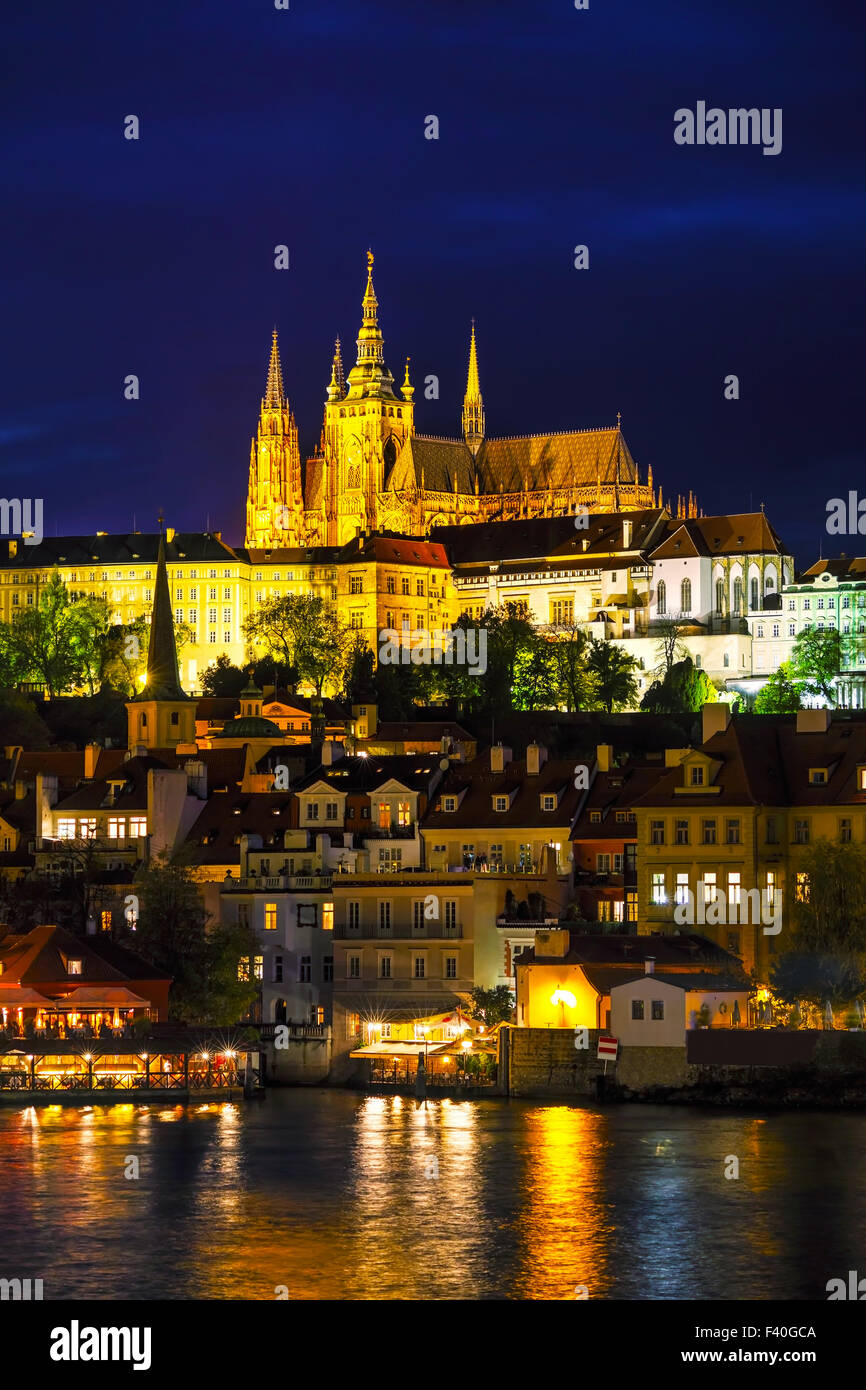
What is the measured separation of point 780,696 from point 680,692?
5620 millimetres

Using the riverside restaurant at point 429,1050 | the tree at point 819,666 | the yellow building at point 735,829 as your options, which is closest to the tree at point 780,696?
the tree at point 819,666

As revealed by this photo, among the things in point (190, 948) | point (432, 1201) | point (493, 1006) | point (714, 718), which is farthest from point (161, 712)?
point (432, 1201)

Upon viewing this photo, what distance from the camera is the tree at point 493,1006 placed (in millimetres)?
80000

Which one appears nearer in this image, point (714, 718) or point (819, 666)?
point (714, 718)

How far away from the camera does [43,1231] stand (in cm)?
5934

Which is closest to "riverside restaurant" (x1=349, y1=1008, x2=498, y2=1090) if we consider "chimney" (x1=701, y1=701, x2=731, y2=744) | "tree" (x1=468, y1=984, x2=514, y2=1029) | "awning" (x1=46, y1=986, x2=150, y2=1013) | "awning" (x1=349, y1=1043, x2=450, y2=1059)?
"awning" (x1=349, y1=1043, x2=450, y2=1059)

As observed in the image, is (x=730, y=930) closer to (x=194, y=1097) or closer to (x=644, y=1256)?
(x=194, y=1097)

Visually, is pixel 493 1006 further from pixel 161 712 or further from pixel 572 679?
pixel 572 679

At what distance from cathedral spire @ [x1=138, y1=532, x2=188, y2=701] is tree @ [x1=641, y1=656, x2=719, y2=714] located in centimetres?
4629

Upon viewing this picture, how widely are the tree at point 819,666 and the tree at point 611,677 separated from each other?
992 cm

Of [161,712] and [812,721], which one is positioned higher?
[161,712]

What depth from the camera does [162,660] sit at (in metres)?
122

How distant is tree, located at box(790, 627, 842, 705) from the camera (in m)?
182

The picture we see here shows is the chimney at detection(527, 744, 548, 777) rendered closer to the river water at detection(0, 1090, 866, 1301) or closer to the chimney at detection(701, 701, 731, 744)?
the chimney at detection(701, 701, 731, 744)
